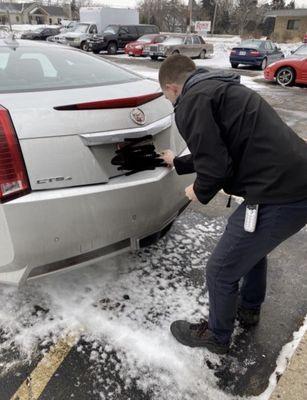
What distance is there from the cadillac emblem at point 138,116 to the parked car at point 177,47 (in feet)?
67.2

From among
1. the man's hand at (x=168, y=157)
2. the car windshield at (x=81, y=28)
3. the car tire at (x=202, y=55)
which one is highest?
the man's hand at (x=168, y=157)

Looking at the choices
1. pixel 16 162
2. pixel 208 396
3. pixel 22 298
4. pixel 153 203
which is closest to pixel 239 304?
pixel 208 396

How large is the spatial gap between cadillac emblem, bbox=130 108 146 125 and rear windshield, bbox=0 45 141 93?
45 cm

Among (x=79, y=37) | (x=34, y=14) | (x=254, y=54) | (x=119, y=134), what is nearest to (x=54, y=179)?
(x=119, y=134)

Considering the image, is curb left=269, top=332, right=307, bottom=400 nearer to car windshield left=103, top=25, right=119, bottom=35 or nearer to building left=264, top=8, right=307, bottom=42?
car windshield left=103, top=25, right=119, bottom=35

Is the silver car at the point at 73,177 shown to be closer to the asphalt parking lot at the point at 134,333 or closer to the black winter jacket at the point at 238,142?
the asphalt parking lot at the point at 134,333

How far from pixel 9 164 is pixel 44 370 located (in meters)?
1.11

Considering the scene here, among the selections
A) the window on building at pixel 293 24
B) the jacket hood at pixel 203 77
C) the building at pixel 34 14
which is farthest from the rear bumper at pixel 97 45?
the building at pixel 34 14

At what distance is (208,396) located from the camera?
1.96m

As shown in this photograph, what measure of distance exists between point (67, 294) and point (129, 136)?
1210 mm

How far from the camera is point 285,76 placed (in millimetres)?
13562

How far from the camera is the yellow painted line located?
196 cm

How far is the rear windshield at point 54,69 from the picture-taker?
101 inches

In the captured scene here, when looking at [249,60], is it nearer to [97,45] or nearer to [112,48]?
[97,45]
